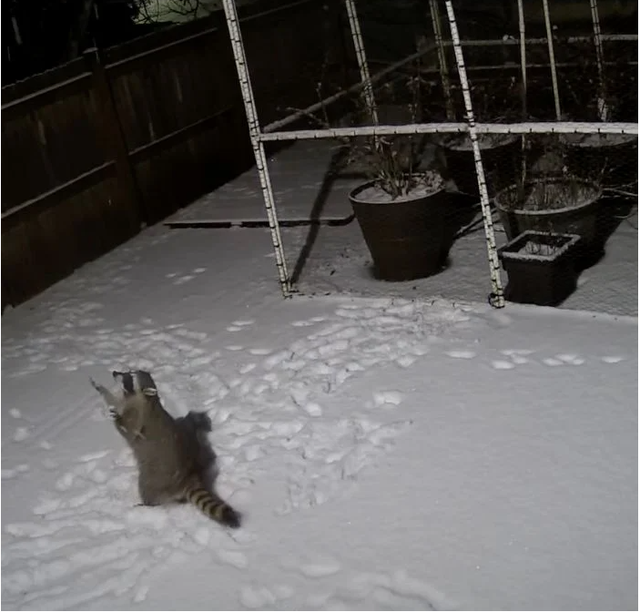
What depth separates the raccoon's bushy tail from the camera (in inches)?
150

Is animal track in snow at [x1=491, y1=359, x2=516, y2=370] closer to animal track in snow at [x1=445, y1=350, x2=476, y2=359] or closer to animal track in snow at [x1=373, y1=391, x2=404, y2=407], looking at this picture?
animal track in snow at [x1=445, y1=350, x2=476, y2=359]

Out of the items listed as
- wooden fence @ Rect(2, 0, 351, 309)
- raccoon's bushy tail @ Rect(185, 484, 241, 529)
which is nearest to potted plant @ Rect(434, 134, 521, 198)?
wooden fence @ Rect(2, 0, 351, 309)

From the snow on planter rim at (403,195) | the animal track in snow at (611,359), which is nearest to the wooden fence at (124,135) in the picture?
the snow on planter rim at (403,195)

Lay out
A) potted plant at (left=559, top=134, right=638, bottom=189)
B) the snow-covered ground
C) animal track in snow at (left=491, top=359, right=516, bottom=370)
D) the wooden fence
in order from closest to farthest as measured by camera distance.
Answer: the snow-covered ground
animal track in snow at (left=491, top=359, right=516, bottom=370)
potted plant at (left=559, top=134, right=638, bottom=189)
the wooden fence

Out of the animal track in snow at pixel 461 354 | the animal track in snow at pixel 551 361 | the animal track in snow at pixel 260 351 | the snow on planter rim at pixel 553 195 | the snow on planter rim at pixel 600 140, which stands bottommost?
the animal track in snow at pixel 551 361

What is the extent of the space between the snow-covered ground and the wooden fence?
1.36m

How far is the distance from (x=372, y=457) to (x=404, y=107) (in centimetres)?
564

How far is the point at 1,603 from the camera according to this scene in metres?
3.79

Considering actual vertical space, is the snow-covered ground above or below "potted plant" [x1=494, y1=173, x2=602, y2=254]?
below

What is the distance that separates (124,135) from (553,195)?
13.4ft

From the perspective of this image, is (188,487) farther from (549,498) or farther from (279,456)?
(549,498)

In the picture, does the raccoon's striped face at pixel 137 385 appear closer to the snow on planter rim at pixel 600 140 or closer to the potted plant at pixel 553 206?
the potted plant at pixel 553 206

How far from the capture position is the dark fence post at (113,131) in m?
7.75

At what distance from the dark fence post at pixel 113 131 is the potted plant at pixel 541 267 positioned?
156 inches
